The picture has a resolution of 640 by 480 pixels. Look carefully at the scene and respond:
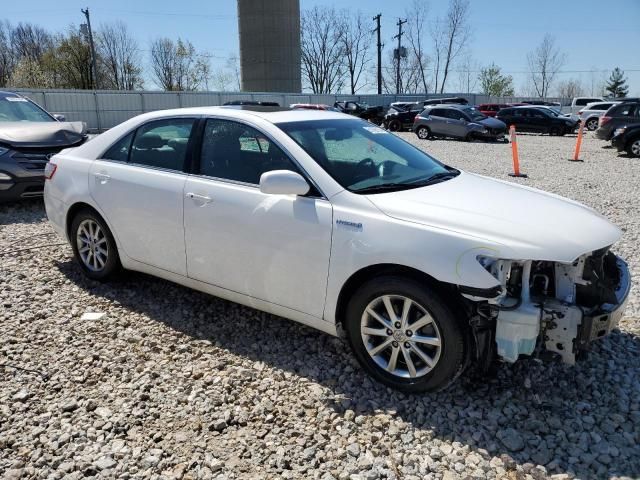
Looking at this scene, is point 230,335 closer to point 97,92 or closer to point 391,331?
point 391,331

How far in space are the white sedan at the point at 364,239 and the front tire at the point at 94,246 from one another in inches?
7.2

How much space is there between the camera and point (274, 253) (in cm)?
337

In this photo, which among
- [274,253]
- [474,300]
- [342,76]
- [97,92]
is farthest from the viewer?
[342,76]

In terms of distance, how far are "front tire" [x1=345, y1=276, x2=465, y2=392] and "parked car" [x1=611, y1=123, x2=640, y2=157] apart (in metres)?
15.6

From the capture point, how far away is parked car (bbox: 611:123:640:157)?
15.5 metres

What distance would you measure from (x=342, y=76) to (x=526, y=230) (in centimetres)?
7469

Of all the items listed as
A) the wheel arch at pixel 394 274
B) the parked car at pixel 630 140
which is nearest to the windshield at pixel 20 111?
the wheel arch at pixel 394 274

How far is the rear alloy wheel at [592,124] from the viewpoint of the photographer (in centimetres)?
2649

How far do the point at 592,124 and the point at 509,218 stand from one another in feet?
90.4

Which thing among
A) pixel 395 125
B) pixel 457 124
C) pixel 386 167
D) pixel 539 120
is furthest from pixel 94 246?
pixel 539 120

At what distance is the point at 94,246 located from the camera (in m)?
4.70

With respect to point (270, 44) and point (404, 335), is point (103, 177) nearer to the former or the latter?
point (404, 335)

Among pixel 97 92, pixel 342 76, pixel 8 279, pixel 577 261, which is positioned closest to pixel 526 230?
pixel 577 261

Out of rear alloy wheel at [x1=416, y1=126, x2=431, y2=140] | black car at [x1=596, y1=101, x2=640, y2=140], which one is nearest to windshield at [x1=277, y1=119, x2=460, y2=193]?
black car at [x1=596, y1=101, x2=640, y2=140]
